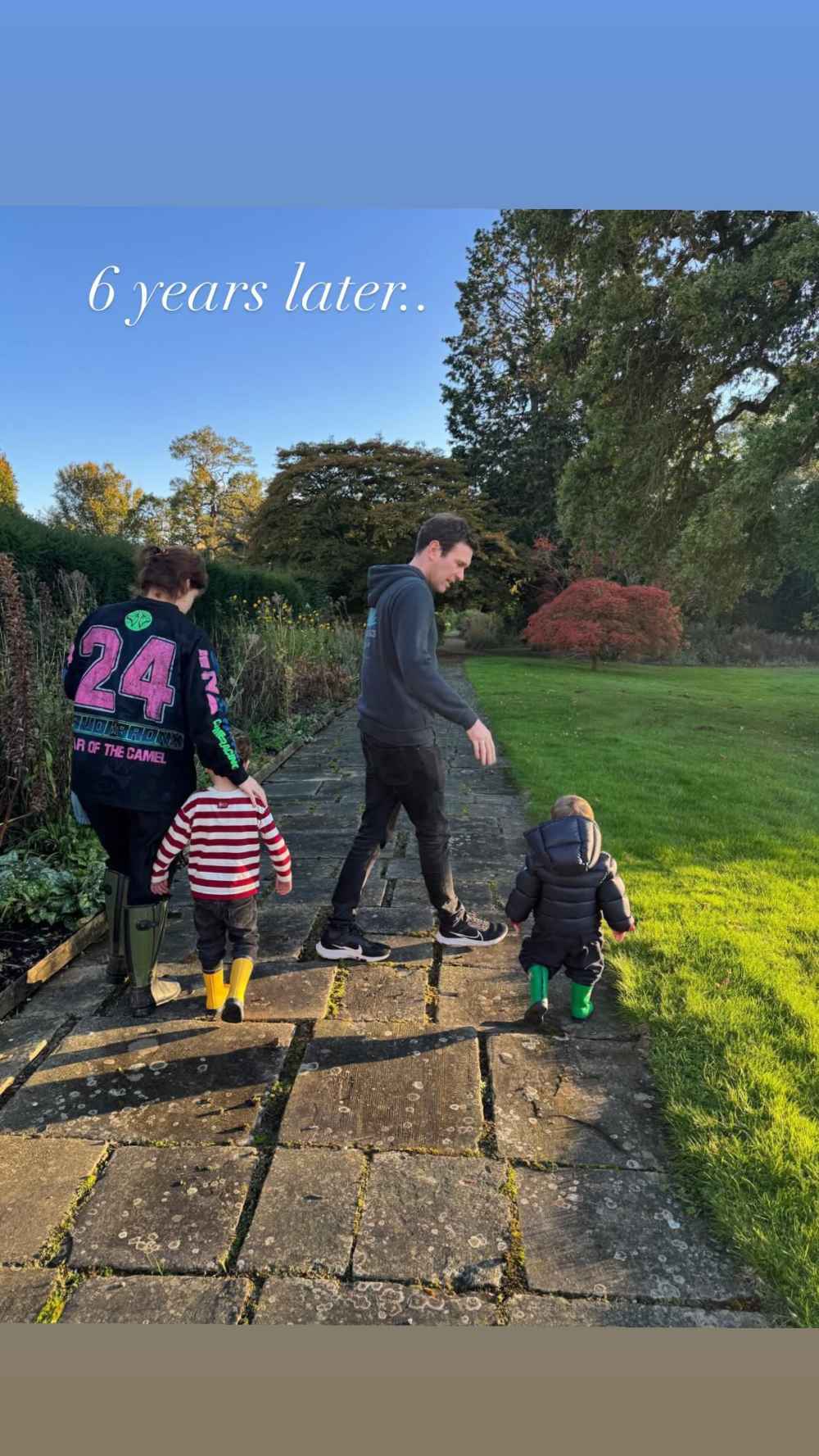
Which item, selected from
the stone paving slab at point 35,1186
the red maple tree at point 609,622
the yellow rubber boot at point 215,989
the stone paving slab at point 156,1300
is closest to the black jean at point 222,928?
the yellow rubber boot at point 215,989

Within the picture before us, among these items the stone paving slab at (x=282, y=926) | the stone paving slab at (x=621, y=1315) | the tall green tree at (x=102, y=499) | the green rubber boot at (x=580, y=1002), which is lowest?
the stone paving slab at (x=282, y=926)

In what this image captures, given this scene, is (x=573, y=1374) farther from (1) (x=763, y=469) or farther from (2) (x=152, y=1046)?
(1) (x=763, y=469)

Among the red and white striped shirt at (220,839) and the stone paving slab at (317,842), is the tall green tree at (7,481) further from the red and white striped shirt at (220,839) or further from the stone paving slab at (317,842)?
the red and white striped shirt at (220,839)

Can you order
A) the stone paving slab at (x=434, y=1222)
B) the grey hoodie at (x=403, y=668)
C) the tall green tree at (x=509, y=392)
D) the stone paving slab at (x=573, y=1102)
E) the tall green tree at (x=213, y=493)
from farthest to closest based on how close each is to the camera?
1. the tall green tree at (x=509, y=392)
2. the tall green tree at (x=213, y=493)
3. the grey hoodie at (x=403, y=668)
4. the stone paving slab at (x=573, y=1102)
5. the stone paving slab at (x=434, y=1222)

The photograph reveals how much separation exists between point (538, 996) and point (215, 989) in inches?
44.7

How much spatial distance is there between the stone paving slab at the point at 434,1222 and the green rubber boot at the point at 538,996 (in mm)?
685

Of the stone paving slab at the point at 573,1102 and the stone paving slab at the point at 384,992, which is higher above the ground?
the stone paving slab at the point at 573,1102

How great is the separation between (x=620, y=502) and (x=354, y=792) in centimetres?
688

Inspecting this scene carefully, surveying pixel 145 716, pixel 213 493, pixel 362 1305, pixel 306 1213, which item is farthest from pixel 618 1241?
pixel 213 493

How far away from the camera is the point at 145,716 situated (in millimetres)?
2406

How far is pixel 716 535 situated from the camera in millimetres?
8727

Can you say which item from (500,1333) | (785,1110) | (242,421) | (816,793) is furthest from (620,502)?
(500,1333)

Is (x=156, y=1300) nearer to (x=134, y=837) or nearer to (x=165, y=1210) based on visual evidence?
(x=165, y=1210)

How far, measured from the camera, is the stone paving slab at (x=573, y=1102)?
188 centimetres
